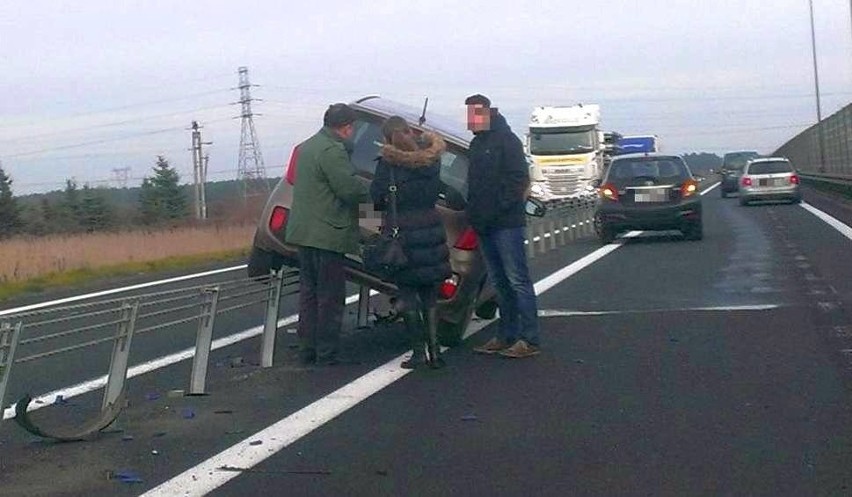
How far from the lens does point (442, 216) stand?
37.0 feet

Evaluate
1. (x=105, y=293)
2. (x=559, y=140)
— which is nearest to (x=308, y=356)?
(x=105, y=293)

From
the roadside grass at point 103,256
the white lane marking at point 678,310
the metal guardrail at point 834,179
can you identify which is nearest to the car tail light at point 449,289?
the white lane marking at point 678,310

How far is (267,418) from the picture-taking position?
8.84 m

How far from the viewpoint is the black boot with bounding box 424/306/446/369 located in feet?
34.6

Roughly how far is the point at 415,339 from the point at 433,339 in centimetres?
13

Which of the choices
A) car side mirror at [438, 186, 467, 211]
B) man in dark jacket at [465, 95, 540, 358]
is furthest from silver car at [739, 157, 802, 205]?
man in dark jacket at [465, 95, 540, 358]

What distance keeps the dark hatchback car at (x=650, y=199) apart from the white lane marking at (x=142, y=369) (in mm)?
12220

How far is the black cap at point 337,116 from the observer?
10.7 m

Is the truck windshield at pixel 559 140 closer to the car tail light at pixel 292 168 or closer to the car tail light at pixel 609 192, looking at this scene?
the car tail light at pixel 609 192

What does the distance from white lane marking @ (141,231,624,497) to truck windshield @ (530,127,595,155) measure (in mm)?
33632

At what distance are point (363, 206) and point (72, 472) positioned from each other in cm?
Answer: 408

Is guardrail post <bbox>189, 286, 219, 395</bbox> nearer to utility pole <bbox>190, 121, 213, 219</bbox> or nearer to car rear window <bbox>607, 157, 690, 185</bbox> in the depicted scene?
car rear window <bbox>607, 157, 690, 185</bbox>

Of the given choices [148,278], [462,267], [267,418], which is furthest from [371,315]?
[148,278]

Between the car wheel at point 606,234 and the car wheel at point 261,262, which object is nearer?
the car wheel at point 261,262
